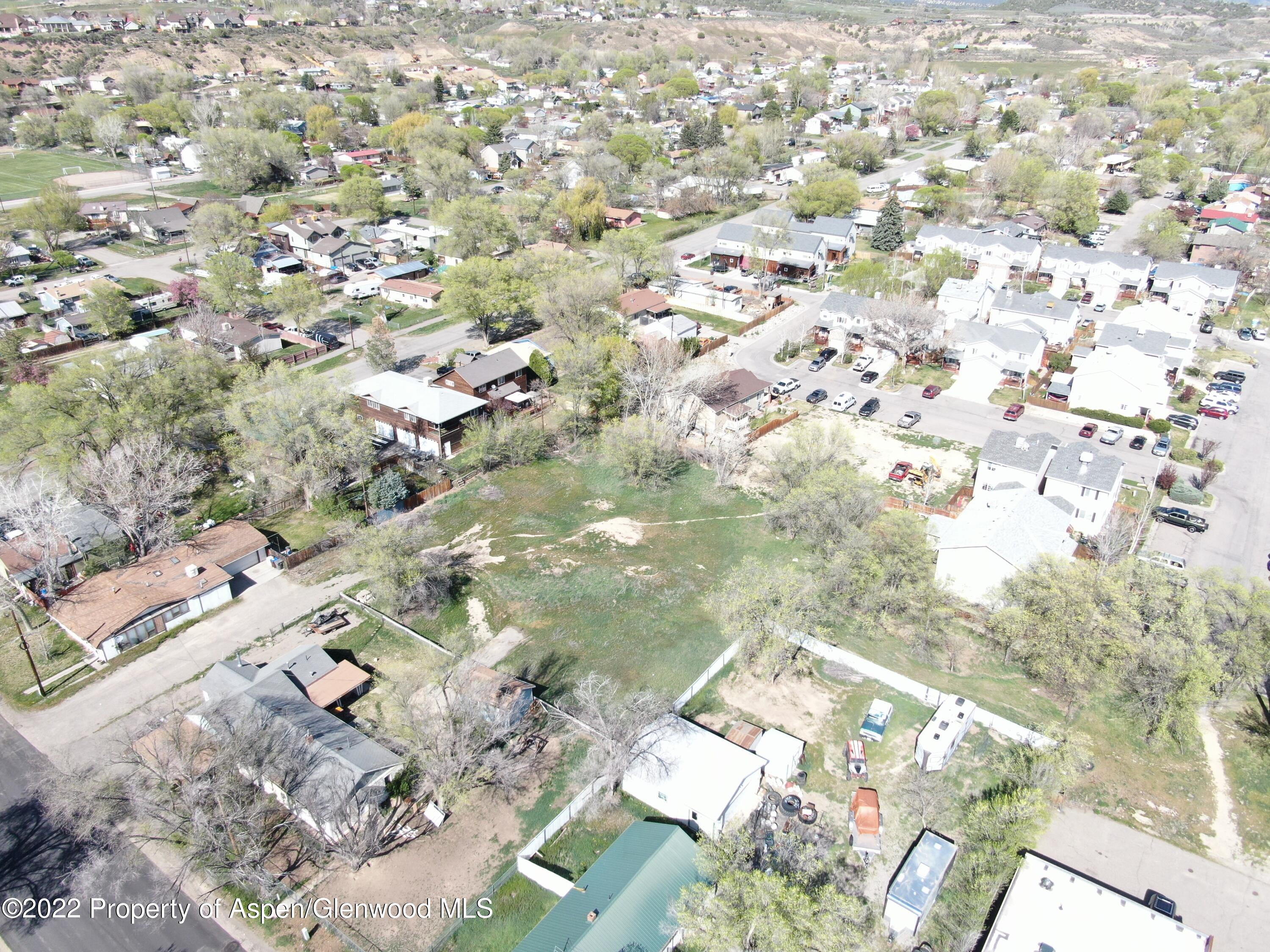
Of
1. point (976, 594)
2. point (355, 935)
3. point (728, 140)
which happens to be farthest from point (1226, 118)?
point (355, 935)

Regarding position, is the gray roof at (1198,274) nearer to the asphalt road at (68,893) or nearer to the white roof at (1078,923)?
the white roof at (1078,923)

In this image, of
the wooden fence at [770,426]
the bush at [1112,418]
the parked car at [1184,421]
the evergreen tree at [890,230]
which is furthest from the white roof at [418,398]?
the evergreen tree at [890,230]

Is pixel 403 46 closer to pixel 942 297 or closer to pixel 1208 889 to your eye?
pixel 942 297

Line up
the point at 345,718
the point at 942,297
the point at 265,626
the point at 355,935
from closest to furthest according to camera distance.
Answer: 1. the point at 355,935
2. the point at 345,718
3. the point at 265,626
4. the point at 942,297

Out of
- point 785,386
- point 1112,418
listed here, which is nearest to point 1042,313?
point 1112,418

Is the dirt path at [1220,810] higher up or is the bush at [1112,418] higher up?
→ the bush at [1112,418]
